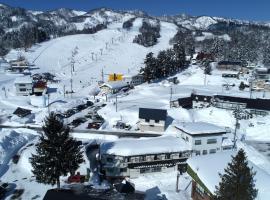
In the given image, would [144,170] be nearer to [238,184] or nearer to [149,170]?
[149,170]

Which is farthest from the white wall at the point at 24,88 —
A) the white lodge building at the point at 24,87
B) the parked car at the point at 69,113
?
the parked car at the point at 69,113

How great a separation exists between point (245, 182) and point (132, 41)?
138545mm

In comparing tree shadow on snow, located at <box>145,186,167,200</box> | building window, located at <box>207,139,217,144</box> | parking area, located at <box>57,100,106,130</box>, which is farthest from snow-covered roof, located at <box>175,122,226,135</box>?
parking area, located at <box>57,100,106,130</box>

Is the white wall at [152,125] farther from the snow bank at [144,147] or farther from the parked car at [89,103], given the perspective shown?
the parked car at [89,103]

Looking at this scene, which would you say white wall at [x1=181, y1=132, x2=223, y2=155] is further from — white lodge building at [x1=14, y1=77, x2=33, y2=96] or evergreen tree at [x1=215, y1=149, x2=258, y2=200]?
white lodge building at [x1=14, y1=77, x2=33, y2=96]

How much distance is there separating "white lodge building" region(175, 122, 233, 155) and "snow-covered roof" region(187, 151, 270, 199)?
21.5 ft

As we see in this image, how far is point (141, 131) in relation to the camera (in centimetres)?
4653

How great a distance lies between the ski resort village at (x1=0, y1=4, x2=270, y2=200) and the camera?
85.4ft

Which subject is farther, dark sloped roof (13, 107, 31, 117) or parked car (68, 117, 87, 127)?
dark sloped roof (13, 107, 31, 117)

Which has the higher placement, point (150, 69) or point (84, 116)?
point (150, 69)

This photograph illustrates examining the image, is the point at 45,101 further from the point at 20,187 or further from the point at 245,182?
the point at 245,182

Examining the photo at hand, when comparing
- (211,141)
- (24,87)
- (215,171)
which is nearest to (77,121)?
(211,141)

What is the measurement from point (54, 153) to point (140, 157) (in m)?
9.98

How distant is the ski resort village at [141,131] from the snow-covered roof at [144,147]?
109 millimetres
